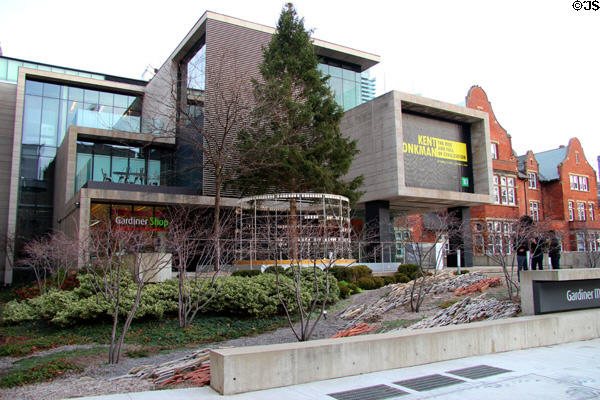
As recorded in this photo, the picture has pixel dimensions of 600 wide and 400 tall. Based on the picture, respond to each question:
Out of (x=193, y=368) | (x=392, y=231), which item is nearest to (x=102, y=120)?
(x=392, y=231)

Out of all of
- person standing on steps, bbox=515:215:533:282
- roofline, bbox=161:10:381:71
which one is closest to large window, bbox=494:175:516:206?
roofline, bbox=161:10:381:71

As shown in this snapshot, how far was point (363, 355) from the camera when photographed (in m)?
7.30

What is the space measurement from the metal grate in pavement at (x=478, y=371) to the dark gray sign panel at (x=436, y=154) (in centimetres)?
2646

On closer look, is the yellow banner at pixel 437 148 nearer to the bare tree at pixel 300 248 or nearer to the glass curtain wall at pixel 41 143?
the bare tree at pixel 300 248

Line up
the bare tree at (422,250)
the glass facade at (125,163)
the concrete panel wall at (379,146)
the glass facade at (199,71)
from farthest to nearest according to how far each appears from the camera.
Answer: the glass facade at (125,163), the concrete panel wall at (379,146), the glass facade at (199,71), the bare tree at (422,250)

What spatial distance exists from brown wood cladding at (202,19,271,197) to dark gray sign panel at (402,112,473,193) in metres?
11.5

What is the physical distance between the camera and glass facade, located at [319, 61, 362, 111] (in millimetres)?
38438

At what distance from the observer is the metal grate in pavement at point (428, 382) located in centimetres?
662

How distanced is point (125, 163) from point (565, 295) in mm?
30277

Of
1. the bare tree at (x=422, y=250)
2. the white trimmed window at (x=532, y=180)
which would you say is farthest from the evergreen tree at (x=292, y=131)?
the white trimmed window at (x=532, y=180)

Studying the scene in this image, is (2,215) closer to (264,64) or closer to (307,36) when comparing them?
(264,64)

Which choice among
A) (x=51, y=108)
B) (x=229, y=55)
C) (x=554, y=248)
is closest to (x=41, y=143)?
(x=51, y=108)

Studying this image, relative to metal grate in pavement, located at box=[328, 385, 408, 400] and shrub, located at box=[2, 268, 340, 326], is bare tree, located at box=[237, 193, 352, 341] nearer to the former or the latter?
shrub, located at box=[2, 268, 340, 326]

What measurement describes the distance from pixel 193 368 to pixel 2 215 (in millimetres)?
35318
